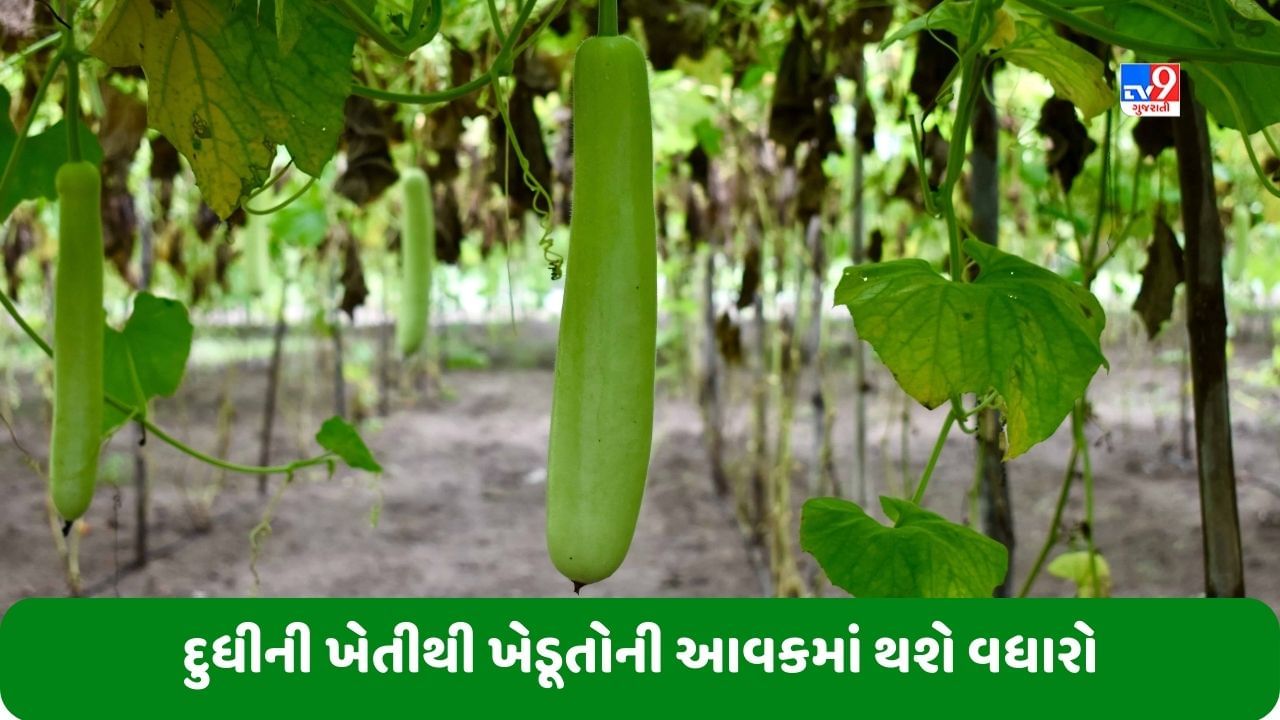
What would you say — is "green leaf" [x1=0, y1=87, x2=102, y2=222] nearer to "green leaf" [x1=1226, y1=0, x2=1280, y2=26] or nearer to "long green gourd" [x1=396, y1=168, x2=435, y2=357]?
"long green gourd" [x1=396, y1=168, x2=435, y2=357]

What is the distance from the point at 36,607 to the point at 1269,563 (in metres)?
4.04

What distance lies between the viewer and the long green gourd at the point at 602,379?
64 centimetres

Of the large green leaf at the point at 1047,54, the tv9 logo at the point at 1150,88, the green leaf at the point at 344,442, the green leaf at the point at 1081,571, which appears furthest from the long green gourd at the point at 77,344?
the green leaf at the point at 1081,571

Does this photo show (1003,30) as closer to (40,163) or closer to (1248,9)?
(1248,9)

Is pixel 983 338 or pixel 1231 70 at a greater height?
pixel 1231 70

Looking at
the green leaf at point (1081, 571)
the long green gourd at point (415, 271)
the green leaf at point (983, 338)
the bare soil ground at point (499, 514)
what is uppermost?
the long green gourd at point (415, 271)

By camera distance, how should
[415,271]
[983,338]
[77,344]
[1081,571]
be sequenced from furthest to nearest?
[1081,571]
[415,271]
[77,344]
[983,338]

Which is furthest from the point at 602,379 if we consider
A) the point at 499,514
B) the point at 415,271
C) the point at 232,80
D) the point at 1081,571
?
the point at 499,514

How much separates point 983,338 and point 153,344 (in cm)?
96

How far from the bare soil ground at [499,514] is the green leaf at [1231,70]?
2.09m

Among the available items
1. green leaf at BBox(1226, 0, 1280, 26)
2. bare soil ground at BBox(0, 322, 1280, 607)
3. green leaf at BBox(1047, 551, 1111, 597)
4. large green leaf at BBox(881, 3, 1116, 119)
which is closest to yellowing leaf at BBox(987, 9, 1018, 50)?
large green leaf at BBox(881, 3, 1116, 119)

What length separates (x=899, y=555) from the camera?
95 cm

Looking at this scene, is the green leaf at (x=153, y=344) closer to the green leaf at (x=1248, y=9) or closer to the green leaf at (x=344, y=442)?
the green leaf at (x=344, y=442)

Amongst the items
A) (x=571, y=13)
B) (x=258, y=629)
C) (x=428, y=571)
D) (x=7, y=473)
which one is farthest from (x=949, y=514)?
(x=7, y=473)
